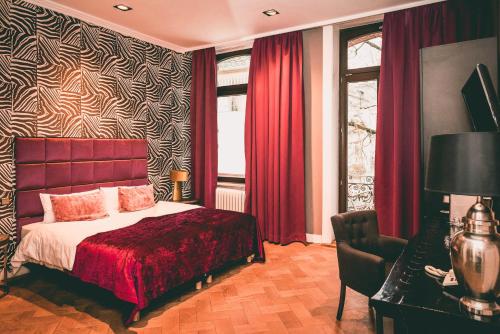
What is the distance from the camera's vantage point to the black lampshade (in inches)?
46.5

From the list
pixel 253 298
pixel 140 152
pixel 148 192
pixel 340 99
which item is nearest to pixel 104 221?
pixel 148 192

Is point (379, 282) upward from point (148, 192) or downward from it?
downward

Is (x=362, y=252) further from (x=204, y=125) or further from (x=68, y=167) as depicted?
(x=204, y=125)

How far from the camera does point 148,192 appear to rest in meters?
4.44

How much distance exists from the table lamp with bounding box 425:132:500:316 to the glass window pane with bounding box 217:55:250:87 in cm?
440

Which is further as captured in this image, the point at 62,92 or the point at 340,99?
the point at 340,99

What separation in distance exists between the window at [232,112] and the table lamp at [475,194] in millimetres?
4290

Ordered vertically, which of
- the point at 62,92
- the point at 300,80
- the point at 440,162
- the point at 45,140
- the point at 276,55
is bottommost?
the point at 440,162

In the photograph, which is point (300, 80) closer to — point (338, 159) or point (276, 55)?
point (276, 55)

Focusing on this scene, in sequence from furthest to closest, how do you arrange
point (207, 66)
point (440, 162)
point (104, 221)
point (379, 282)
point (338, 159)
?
point (207, 66)
point (338, 159)
point (104, 221)
point (379, 282)
point (440, 162)

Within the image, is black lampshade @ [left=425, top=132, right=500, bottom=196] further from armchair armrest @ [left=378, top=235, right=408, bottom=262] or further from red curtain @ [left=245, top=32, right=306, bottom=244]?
red curtain @ [left=245, top=32, right=306, bottom=244]

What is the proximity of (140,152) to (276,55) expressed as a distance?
2.43 metres

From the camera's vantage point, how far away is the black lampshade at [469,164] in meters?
1.18

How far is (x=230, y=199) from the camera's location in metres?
5.35
